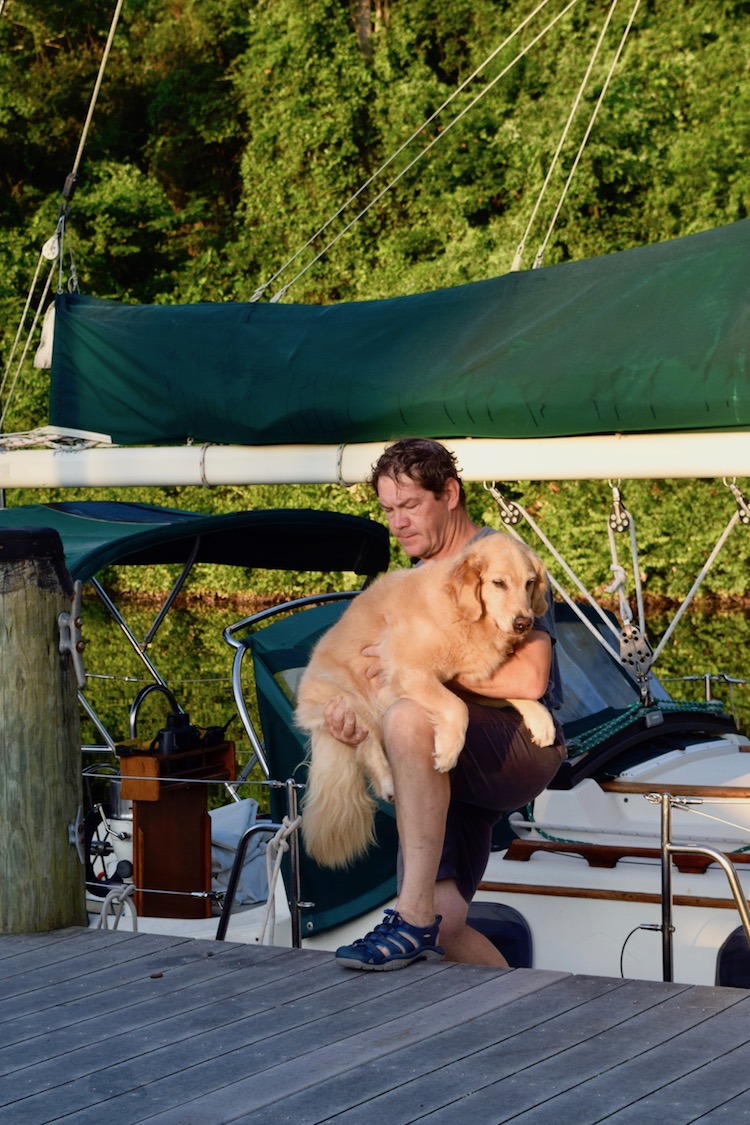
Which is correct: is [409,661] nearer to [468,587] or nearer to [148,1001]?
[468,587]

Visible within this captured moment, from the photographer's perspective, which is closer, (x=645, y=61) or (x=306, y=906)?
(x=306, y=906)

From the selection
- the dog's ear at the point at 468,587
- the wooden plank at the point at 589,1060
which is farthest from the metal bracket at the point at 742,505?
the wooden plank at the point at 589,1060

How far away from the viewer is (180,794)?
559 cm

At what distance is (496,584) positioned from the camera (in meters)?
3.63

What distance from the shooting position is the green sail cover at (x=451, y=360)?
5.44 meters

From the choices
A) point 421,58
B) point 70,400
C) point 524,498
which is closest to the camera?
point 70,400

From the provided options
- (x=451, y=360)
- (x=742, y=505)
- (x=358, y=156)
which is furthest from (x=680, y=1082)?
(x=358, y=156)

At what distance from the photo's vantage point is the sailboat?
15.3 ft

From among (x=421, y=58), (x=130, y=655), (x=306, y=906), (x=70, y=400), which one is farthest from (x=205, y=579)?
(x=306, y=906)

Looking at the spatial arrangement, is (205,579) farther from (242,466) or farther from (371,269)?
(242,466)

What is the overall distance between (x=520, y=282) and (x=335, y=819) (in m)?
3.22

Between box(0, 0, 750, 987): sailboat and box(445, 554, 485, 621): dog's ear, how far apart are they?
707 mm

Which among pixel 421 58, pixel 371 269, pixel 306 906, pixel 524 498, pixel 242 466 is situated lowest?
pixel 306 906

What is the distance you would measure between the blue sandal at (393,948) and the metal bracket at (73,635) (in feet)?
3.57
